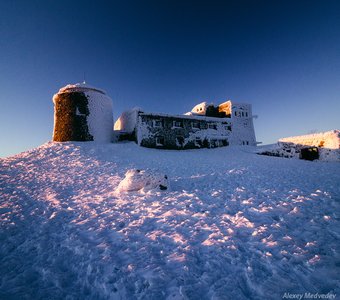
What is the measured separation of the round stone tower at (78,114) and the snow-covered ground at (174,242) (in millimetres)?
15041

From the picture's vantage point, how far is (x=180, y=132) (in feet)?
99.1

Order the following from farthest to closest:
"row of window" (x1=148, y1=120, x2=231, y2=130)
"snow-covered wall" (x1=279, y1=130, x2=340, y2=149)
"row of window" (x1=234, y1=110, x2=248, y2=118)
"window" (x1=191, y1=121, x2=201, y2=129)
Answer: "row of window" (x1=234, y1=110, x2=248, y2=118) → "window" (x1=191, y1=121, x2=201, y2=129) → "row of window" (x1=148, y1=120, x2=231, y2=130) → "snow-covered wall" (x1=279, y1=130, x2=340, y2=149)

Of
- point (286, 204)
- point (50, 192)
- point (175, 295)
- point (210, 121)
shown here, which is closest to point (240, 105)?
point (210, 121)

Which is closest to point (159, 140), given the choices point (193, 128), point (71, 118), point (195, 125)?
A: point (193, 128)

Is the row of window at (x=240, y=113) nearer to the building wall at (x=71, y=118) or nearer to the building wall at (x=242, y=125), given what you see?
the building wall at (x=242, y=125)

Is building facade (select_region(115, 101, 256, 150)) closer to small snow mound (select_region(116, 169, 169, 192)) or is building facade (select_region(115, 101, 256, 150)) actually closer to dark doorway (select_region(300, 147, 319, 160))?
dark doorway (select_region(300, 147, 319, 160))

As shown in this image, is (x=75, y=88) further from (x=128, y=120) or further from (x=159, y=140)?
(x=159, y=140)

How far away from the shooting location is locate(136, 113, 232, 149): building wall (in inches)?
1083

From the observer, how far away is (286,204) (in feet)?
23.7

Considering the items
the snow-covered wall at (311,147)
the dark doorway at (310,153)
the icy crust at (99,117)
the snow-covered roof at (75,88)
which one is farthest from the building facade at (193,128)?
the dark doorway at (310,153)

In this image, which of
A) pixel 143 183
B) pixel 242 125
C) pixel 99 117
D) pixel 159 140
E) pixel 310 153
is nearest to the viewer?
pixel 143 183

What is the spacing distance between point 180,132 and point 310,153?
20641mm

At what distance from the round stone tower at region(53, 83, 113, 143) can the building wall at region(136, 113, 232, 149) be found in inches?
227

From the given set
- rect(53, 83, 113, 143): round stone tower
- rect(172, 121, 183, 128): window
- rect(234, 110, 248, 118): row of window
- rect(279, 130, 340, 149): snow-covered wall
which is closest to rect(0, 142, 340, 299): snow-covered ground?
rect(53, 83, 113, 143): round stone tower
